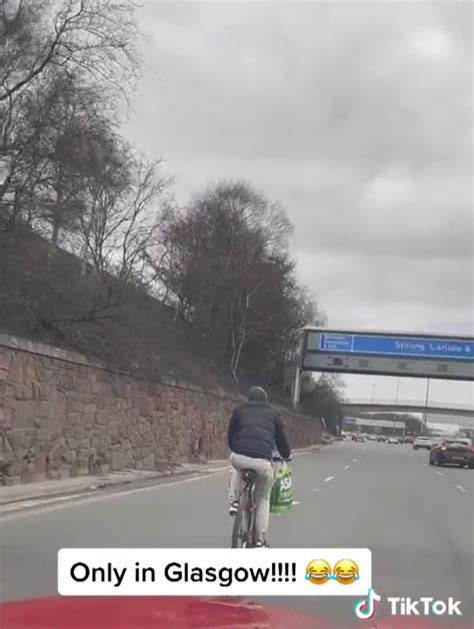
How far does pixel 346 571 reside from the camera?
23.4ft

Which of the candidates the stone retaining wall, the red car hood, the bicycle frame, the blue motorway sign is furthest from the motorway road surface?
the blue motorway sign

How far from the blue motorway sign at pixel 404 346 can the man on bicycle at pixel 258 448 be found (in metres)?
58.6

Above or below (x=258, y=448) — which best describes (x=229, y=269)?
above

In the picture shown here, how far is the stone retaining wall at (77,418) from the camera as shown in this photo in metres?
16.9

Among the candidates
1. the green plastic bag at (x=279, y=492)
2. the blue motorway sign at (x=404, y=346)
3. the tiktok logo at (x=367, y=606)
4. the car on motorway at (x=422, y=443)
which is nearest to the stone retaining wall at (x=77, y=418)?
the green plastic bag at (x=279, y=492)

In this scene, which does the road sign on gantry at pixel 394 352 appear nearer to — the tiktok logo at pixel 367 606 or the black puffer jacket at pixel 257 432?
the black puffer jacket at pixel 257 432

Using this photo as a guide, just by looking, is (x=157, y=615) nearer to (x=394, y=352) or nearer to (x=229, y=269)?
(x=229, y=269)

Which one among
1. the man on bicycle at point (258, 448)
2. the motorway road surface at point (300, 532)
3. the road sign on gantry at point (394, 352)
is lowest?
the motorway road surface at point (300, 532)

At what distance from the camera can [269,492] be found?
28.0ft

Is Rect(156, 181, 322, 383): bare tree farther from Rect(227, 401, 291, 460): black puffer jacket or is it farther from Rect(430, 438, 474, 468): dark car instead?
Rect(227, 401, 291, 460): black puffer jacket

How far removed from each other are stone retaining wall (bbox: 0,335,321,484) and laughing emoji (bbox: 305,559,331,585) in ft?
34.7

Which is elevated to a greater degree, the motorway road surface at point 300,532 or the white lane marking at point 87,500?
the motorway road surface at point 300,532

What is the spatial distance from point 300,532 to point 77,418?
9.64 metres
